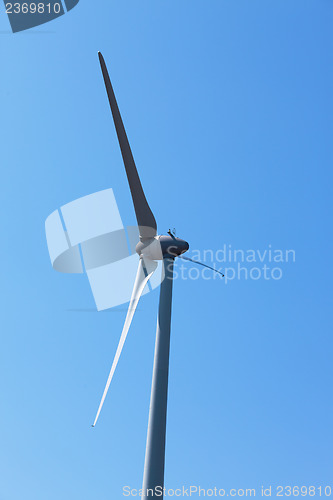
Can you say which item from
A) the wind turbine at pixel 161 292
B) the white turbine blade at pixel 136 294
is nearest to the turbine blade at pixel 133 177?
the wind turbine at pixel 161 292

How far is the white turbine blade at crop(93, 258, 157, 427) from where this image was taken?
62.8 feet

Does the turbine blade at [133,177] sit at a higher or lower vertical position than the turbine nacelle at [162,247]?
higher

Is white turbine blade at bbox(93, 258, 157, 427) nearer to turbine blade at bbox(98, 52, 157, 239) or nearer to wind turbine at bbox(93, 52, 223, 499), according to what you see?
wind turbine at bbox(93, 52, 223, 499)

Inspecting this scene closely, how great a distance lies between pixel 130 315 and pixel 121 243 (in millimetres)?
4313

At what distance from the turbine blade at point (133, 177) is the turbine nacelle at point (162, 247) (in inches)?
20.1

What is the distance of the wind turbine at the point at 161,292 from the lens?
16453 millimetres

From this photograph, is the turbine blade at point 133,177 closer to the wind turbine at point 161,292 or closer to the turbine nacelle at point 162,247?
the wind turbine at point 161,292

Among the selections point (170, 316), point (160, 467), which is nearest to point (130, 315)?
point (170, 316)

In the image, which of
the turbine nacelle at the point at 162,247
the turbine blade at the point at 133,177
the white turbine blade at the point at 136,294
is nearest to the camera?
the white turbine blade at the point at 136,294

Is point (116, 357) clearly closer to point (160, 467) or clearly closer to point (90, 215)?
point (160, 467)

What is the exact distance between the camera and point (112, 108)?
2123 cm

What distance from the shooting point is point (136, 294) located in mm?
21344

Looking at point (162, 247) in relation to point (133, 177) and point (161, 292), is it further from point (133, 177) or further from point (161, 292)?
point (133, 177)

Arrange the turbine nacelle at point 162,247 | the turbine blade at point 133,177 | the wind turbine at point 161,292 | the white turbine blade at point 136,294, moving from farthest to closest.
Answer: the turbine nacelle at point 162,247
the turbine blade at point 133,177
the white turbine blade at point 136,294
the wind turbine at point 161,292
